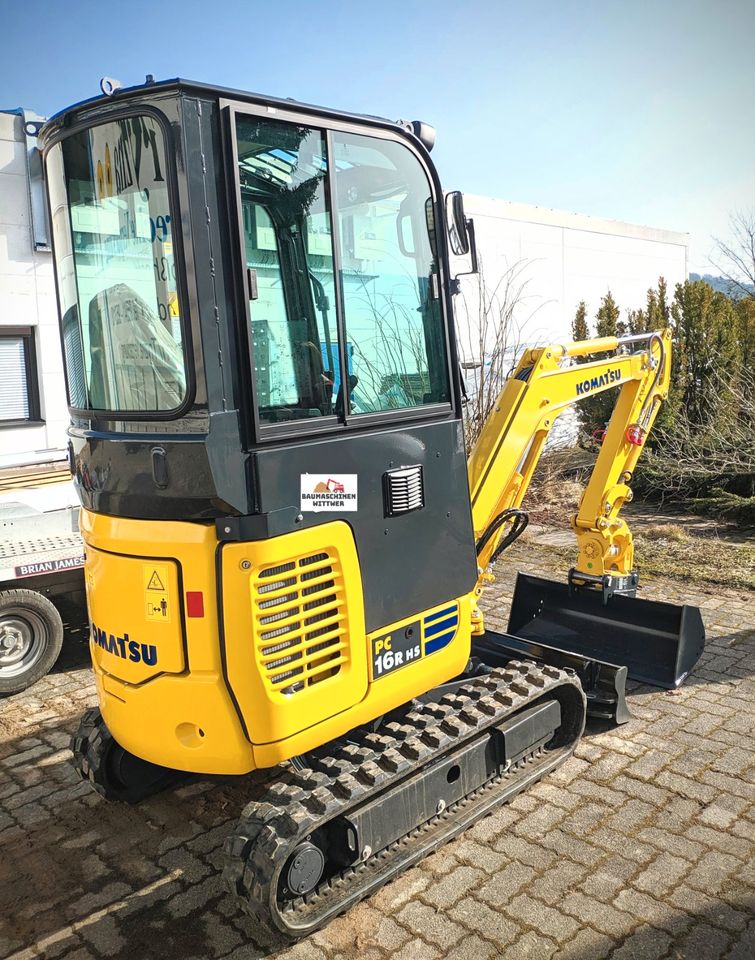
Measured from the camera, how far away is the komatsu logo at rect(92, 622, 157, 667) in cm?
319

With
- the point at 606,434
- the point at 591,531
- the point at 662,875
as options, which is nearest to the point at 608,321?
the point at 606,434

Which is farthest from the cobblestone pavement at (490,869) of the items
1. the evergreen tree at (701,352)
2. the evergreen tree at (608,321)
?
the evergreen tree at (608,321)

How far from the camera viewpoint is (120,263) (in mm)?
3113

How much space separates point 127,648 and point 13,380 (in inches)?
240

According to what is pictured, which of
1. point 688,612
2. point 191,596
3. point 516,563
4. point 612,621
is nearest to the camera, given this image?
point 191,596

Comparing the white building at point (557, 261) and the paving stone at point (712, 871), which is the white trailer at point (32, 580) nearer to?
the paving stone at point (712, 871)

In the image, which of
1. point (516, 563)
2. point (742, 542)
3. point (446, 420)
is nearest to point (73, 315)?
point (446, 420)

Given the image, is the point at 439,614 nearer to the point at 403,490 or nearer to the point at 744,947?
the point at 403,490

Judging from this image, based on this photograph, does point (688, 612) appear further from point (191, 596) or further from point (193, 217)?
point (193, 217)

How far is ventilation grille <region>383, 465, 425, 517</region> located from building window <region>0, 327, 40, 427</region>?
242 inches

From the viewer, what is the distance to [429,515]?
3.67m

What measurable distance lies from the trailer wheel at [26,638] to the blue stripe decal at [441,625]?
3.15 metres

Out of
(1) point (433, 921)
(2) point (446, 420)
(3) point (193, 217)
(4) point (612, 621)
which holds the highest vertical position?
(3) point (193, 217)

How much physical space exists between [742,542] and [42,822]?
7.30 metres
